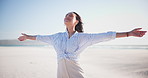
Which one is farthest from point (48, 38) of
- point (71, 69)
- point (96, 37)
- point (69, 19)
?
point (96, 37)

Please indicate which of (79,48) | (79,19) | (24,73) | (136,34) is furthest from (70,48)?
(24,73)

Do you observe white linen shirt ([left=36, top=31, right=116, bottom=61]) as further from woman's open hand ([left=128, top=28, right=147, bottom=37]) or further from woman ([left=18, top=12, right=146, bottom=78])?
woman's open hand ([left=128, top=28, right=147, bottom=37])

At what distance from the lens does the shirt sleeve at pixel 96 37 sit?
213cm

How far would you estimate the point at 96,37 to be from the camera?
223cm

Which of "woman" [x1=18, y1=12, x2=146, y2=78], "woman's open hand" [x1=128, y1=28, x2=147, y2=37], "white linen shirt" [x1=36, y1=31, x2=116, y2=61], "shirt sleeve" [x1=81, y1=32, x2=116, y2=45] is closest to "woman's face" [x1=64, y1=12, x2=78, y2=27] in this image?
"woman" [x1=18, y1=12, x2=146, y2=78]

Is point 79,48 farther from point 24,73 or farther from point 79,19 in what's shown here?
point 24,73

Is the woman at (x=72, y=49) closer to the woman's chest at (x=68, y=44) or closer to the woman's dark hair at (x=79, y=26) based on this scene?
the woman's chest at (x=68, y=44)

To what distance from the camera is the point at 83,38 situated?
2326mm

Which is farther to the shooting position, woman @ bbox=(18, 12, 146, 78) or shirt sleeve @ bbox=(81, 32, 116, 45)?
woman @ bbox=(18, 12, 146, 78)

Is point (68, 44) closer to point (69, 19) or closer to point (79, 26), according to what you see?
point (69, 19)

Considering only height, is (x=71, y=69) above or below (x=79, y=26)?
below

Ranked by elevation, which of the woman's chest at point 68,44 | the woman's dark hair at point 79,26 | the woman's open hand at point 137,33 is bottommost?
the woman's chest at point 68,44

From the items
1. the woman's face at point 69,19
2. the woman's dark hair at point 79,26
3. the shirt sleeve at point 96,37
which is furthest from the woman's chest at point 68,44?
the woman's dark hair at point 79,26

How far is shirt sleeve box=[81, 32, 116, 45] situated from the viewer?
2131mm
